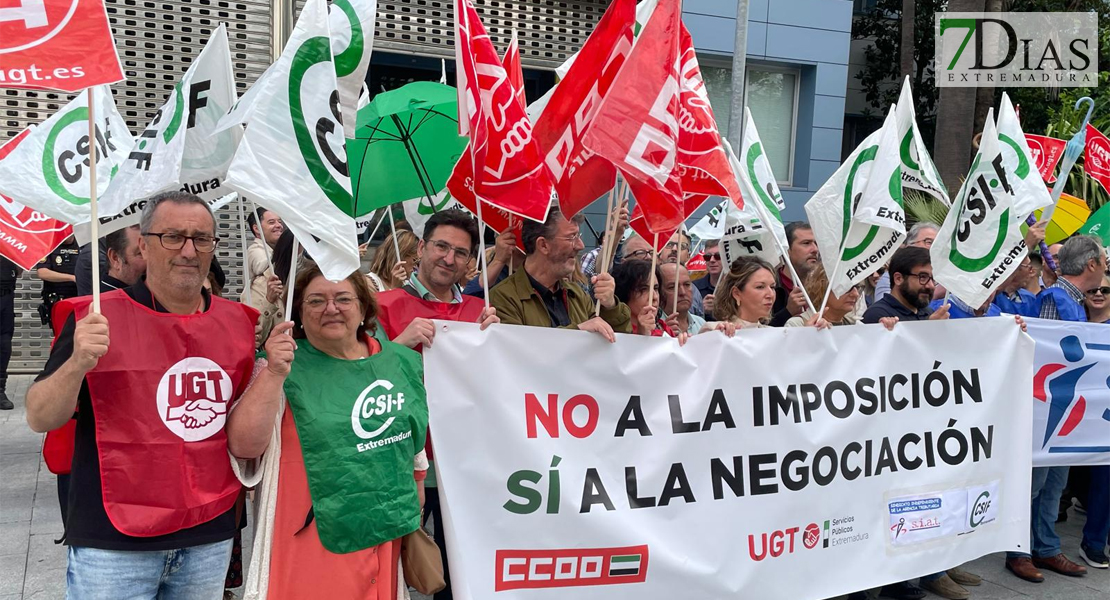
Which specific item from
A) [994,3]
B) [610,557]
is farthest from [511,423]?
[994,3]

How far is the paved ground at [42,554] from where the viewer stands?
494 cm

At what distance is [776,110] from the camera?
15656 mm

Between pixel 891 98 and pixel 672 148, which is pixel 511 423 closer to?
pixel 672 148

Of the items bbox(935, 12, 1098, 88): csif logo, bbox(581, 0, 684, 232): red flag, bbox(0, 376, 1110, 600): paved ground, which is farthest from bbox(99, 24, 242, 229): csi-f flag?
bbox(935, 12, 1098, 88): csif logo

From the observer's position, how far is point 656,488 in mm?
4129

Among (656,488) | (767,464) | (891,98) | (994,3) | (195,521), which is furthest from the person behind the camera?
(891,98)

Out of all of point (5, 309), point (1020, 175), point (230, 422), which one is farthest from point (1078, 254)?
point (5, 309)

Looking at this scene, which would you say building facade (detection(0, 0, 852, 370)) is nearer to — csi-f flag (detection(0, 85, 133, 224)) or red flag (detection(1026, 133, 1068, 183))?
csi-f flag (detection(0, 85, 133, 224))

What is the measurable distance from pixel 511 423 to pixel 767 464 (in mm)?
1310

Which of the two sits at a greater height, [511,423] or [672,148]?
[672,148]

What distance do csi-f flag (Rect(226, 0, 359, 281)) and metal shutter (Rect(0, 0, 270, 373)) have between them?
779 centimetres

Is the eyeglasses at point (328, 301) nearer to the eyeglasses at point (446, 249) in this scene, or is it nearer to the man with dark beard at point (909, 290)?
the eyeglasses at point (446, 249)

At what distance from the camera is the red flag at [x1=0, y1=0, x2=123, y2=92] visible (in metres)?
2.70

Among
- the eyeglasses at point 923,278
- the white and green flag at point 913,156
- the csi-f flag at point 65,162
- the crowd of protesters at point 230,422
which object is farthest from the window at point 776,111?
the crowd of protesters at point 230,422
